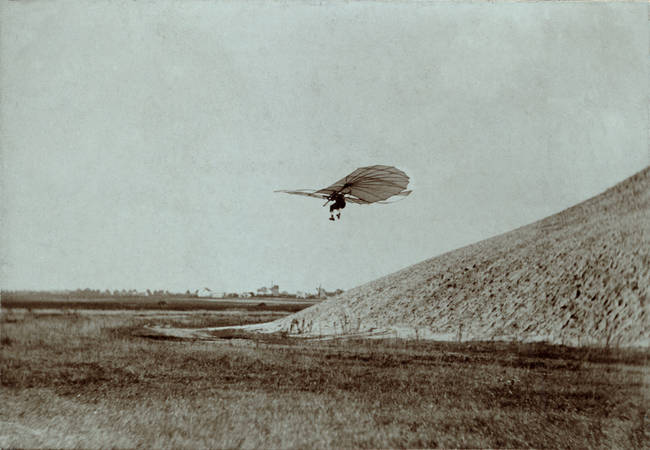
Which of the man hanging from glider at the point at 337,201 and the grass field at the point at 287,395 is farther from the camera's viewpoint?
the man hanging from glider at the point at 337,201

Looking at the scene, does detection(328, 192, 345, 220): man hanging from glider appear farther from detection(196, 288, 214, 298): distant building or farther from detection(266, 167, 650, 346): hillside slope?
detection(266, 167, 650, 346): hillside slope

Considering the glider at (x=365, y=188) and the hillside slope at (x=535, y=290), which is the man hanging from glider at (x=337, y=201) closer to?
the glider at (x=365, y=188)

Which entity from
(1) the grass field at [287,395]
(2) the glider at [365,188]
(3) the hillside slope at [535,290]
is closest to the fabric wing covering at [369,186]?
(2) the glider at [365,188]

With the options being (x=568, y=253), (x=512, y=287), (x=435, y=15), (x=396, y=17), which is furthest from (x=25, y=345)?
(x=568, y=253)

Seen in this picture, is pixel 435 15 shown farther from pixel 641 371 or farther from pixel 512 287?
pixel 512 287

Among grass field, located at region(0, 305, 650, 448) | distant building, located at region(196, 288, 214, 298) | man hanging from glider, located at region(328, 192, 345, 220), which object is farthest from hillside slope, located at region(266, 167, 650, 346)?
man hanging from glider, located at region(328, 192, 345, 220)
